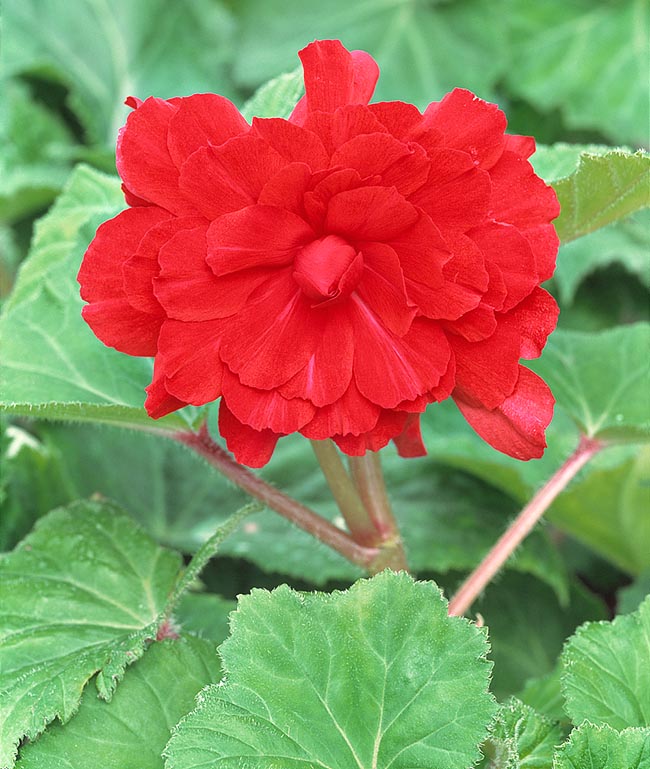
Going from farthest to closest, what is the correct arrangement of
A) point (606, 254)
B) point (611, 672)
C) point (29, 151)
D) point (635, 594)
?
point (29, 151) → point (606, 254) → point (635, 594) → point (611, 672)

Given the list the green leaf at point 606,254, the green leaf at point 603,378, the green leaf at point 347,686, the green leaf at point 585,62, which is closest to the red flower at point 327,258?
the green leaf at point 347,686

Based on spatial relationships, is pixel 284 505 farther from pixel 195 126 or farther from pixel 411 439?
pixel 195 126

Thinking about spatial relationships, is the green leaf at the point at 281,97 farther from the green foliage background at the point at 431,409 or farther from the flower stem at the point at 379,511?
the flower stem at the point at 379,511

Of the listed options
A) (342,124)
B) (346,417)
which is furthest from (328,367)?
(342,124)

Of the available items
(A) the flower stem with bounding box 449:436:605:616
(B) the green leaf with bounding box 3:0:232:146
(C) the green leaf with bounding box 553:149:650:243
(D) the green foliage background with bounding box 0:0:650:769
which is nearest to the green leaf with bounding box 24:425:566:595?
(D) the green foliage background with bounding box 0:0:650:769

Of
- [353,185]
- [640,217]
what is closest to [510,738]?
[353,185]

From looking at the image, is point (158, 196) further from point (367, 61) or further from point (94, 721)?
point (94, 721)

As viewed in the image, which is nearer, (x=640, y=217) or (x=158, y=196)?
(x=158, y=196)
